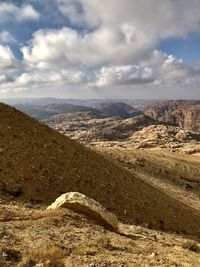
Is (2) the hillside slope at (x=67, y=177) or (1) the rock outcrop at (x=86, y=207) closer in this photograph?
(1) the rock outcrop at (x=86, y=207)

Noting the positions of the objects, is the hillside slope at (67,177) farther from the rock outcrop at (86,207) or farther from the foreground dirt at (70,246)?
the foreground dirt at (70,246)

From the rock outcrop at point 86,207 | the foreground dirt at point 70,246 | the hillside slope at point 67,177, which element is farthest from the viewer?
the hillside slope at point 67,177

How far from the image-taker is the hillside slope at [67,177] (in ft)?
93.8

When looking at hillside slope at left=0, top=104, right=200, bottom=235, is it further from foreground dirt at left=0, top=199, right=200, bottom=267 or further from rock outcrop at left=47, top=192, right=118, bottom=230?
foreground dirt at left=0, top=199, right=200, bottom=267

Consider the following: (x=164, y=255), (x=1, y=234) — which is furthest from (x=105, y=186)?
(x=1, y=234)

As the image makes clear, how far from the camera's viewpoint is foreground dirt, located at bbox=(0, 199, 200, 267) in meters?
14.7

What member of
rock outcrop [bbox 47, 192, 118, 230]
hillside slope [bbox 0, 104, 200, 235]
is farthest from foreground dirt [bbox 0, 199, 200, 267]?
hillside slope [bbox 0, 104, 200, 235]

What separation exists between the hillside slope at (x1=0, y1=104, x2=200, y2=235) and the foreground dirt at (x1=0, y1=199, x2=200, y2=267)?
7.15 metres

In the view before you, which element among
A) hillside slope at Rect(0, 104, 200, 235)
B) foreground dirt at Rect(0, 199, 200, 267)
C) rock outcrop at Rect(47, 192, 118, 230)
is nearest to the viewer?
foreground dirt at Rect(0, 199, 200, 267)

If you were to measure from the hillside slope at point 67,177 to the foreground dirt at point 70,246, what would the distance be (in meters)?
7.15

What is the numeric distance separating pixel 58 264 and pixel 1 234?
319 centimetres

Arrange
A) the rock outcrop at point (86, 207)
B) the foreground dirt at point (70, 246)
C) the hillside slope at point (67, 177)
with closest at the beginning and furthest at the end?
1. the foreground dirt at point (70, 246)
2. the rock outcrop at point (86, 207)
3. the hillside slope at point (67, 177)

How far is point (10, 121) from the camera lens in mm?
36875

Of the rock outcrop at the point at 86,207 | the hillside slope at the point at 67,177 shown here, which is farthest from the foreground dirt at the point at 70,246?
the hillside slope at the point at 67,177
